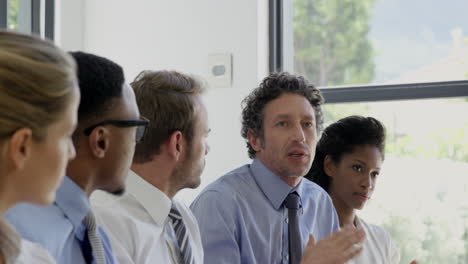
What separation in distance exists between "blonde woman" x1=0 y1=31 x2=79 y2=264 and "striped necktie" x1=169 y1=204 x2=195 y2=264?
892 millimetres

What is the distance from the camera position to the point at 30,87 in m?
1.09

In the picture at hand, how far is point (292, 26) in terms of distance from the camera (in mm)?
3871

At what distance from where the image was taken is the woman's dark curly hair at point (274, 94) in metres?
2.77

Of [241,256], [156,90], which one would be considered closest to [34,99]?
[156,90]

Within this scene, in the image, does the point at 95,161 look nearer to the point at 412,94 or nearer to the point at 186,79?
the point at 186,79

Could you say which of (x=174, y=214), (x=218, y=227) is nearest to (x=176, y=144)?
(x=174, y=214)

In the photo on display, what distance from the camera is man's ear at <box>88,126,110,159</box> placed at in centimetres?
159

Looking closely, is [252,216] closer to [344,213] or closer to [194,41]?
[344,213]

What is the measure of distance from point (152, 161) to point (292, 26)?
2.00 meters

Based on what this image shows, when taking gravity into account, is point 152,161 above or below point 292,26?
below

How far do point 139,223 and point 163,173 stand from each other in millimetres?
176

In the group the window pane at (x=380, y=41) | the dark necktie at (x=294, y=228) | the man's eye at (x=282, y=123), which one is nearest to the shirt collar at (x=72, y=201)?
the dark necktie at (x=294, y=228)

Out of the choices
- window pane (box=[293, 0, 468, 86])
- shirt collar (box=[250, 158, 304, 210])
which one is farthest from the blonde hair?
window pane (box=[293, 0, 468, 86])

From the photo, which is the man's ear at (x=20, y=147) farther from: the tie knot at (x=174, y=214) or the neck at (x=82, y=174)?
the tie knot at (x=174, y=214)
